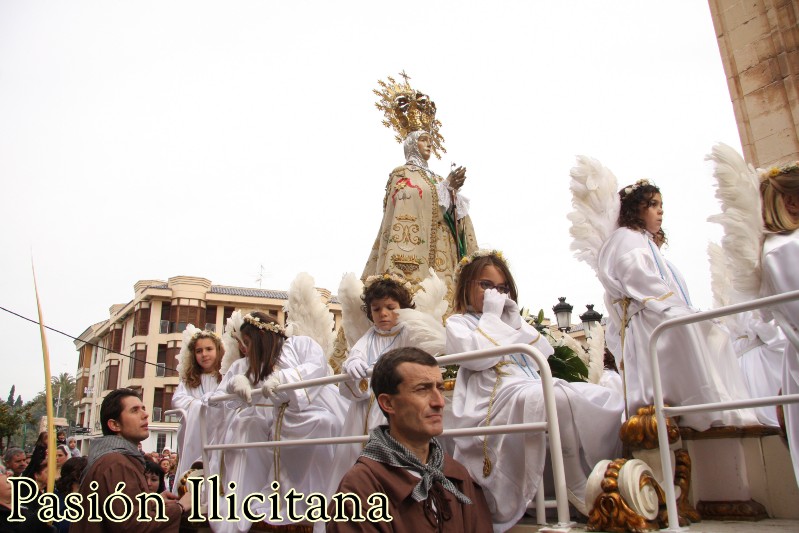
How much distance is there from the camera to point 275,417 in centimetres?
501

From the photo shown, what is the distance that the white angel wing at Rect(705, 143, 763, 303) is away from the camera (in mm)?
3617

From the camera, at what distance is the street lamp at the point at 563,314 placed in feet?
29.1

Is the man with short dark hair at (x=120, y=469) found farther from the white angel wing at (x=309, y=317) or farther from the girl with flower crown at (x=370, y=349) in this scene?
the white angel wing at (x=309, y=317)

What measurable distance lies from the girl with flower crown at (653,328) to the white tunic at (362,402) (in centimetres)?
152

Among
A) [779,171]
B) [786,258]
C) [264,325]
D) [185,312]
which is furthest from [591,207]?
[185,312]

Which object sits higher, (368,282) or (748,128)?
(748,128)

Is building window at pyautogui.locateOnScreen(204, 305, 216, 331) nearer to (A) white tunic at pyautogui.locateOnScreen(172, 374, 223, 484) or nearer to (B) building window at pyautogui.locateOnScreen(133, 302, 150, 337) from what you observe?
(B) building window at pyautogui.locateOnScreen(133, 302, 150, 337)

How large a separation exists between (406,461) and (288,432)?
2.58m

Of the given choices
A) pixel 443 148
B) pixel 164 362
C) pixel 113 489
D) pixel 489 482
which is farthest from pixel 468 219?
pixel 164 362

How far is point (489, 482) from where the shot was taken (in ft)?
10.9

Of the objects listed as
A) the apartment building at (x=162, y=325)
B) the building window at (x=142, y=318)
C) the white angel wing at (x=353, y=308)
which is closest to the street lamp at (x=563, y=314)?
the white angel wing at (x=353, y=308)

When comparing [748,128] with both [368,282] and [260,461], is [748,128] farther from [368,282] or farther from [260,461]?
[260,461]

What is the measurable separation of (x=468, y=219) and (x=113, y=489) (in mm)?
4932

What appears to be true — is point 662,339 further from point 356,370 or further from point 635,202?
point 356,370
